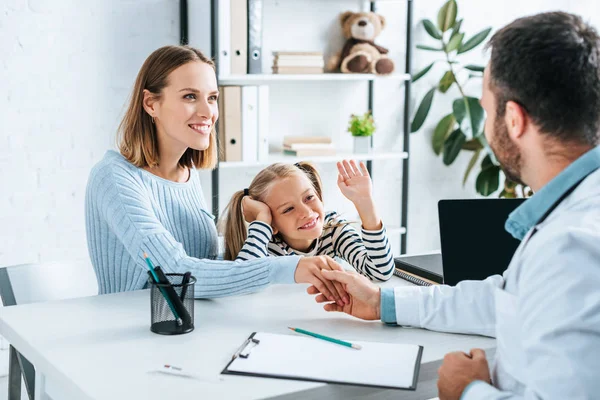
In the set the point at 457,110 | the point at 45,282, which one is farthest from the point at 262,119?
the point at 45,282

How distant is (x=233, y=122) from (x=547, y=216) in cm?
231

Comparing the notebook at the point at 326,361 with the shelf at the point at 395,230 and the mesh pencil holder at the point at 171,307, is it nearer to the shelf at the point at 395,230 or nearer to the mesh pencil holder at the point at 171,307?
the mesh pencil holder at the point at 171,307

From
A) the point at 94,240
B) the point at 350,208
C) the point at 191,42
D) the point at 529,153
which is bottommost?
the point at 350,208

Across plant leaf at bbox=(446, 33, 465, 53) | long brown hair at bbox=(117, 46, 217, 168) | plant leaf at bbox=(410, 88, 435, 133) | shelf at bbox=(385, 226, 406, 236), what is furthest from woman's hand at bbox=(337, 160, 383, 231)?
plant leaf at bbox=(446, 33, 465, 53)

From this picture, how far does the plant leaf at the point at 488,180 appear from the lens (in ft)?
13.6

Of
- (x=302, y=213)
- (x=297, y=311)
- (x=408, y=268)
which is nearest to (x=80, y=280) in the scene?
(x=302, y=213)

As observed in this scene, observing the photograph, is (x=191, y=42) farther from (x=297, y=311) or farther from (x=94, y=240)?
(x=297, y=311)

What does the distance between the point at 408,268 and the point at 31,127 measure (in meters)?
1.89

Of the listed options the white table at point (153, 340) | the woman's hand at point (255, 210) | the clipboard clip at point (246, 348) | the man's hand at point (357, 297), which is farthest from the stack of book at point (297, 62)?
the clipboard clip at point (246, 348)

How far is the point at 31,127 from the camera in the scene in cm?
315

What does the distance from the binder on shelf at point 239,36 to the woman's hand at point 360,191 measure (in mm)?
1393

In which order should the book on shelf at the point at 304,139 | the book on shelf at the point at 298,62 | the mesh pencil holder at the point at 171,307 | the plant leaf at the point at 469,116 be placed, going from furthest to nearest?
the plant leaf at the point at 469,116
the book on shelf at the point at 304,139
the book on shelf at the point at 298,62
the mesh pencil holder at the point at 171,307

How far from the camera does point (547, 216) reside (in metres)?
1.12

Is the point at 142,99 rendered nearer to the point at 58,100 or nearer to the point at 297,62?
the point at 58,100
